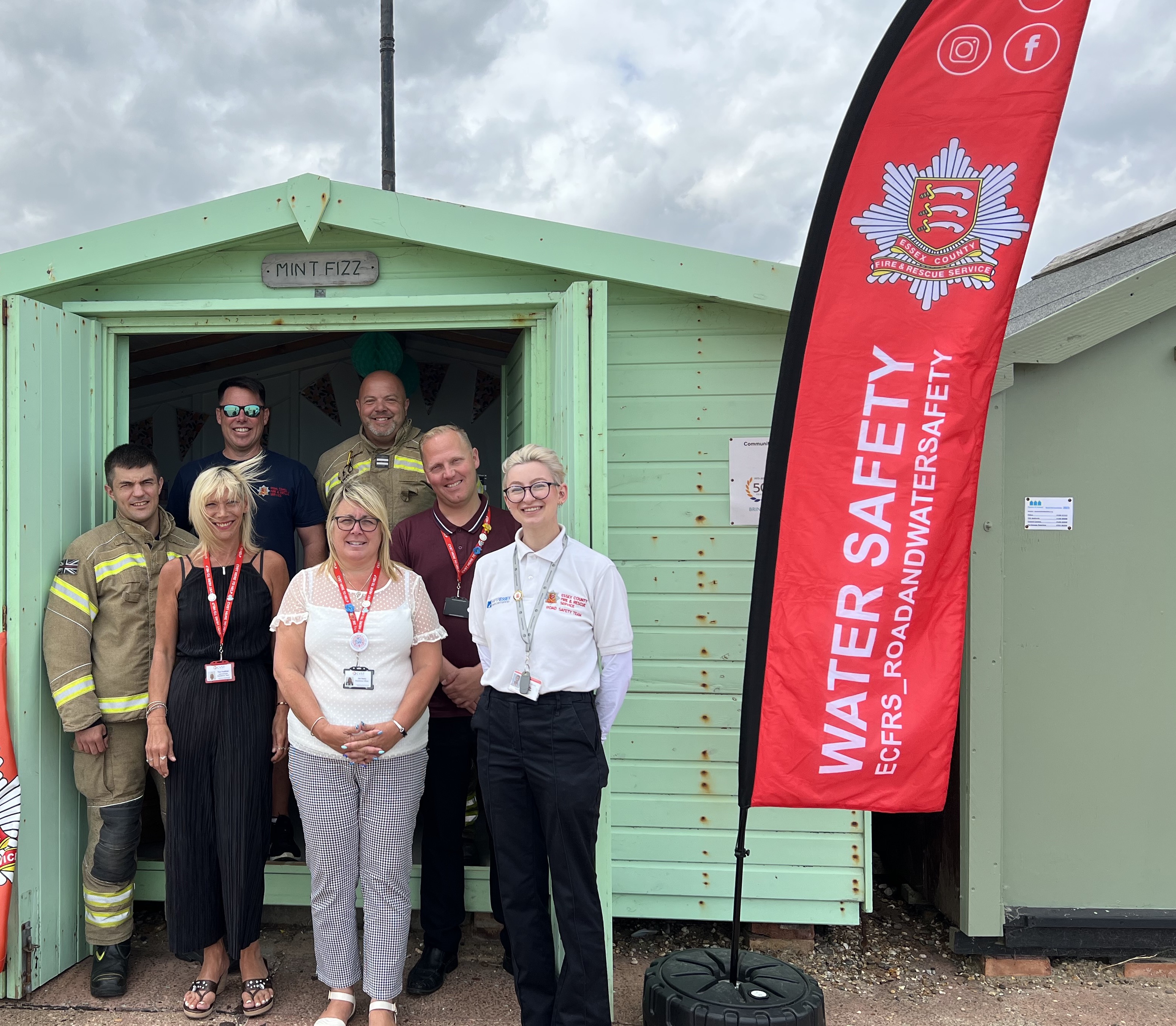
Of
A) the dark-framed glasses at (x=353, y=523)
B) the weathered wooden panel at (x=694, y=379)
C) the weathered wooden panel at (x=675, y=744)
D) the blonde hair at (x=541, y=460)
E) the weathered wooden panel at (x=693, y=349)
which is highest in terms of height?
the weathered wooden panel at (x=693, y=349)

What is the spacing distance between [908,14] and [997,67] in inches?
11.1

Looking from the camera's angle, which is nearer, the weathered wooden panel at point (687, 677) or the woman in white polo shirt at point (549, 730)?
the woman in white polo shirt at point (549, 730)

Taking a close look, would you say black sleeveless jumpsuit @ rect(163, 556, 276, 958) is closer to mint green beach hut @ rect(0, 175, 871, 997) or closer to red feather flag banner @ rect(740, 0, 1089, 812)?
mint green beach hut @ rect(0, 175, 871, 997)

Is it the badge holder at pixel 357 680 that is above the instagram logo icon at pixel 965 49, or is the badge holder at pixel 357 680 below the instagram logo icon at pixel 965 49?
below

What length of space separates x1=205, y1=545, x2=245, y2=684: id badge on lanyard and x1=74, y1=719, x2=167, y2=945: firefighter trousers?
1.33 ft

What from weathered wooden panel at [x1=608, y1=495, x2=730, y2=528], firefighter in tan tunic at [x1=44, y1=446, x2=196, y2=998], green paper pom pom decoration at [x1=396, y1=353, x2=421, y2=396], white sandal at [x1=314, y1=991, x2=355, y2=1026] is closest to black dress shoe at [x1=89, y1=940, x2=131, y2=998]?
firefighter in tan tunic at [x1=44, y1=446, x2=196, y2=998]

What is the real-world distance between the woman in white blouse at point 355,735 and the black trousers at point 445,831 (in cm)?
28

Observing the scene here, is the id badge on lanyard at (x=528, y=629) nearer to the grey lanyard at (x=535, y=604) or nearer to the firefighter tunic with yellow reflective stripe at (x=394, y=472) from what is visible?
the grey lanyard at (x=535, y=604)

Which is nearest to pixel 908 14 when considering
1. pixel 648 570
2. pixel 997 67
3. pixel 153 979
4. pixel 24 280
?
pixel 997 67

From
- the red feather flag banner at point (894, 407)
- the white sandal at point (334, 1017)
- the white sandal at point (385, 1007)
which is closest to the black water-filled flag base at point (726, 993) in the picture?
the red feather flag banner at point (894, 407)

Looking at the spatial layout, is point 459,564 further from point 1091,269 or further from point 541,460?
point 1091,269

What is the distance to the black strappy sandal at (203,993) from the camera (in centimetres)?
291

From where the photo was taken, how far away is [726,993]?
2592 millimetres

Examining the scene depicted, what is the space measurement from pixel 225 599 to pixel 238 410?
0.90 meters
